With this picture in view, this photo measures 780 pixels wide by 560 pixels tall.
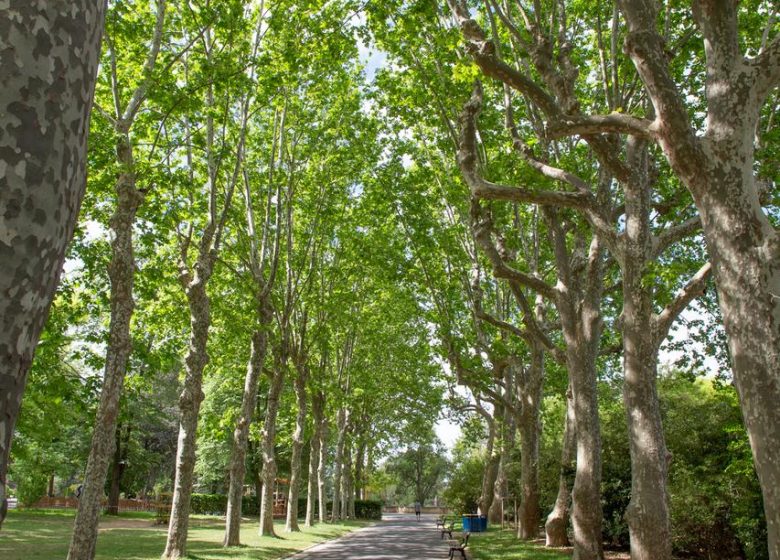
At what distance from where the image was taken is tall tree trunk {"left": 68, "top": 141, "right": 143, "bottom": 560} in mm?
10562

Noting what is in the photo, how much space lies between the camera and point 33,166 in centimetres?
149

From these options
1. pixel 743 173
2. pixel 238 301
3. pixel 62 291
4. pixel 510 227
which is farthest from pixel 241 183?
pixel 743 173

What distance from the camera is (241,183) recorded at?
21.2 metres

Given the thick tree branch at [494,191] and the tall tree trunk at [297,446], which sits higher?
the thick tree branch at [494,191]

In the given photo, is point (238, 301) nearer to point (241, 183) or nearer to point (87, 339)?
point (241, 183)

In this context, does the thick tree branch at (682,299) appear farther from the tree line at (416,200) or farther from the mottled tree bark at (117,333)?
the mottled tree bark at (117,333)

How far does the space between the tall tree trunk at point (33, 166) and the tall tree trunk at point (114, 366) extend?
10.5 m

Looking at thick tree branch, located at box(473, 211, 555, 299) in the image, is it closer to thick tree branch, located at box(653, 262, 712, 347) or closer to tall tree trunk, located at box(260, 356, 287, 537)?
thick tree branch, located at box(653, 262, 712, 347)

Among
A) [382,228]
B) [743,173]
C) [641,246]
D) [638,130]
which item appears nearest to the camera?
[743,173]

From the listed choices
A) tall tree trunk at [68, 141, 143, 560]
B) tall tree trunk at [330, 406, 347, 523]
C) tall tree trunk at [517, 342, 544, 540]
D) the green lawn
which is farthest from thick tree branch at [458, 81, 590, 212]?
tall tree trunk at [330, 406, 347, 523]

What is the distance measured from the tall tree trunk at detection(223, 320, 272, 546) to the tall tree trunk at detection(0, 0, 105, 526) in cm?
1648

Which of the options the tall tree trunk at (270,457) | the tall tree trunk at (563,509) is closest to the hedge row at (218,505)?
the tall tree trunk at (270,457)

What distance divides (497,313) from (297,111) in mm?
10938

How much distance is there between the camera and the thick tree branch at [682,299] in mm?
9180
